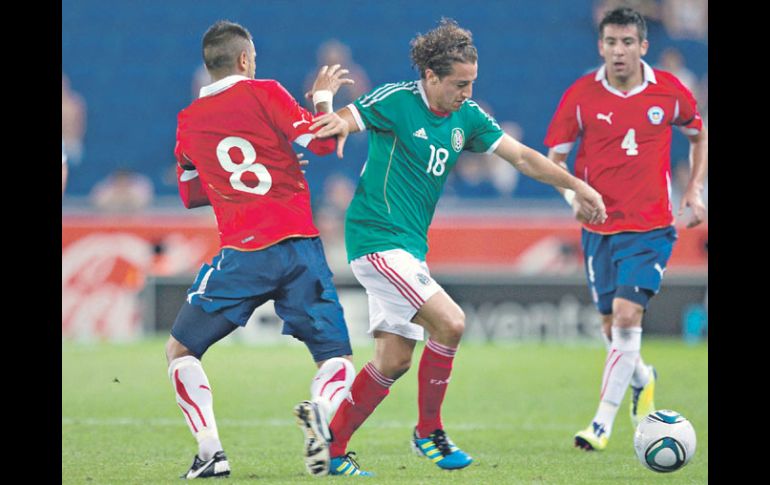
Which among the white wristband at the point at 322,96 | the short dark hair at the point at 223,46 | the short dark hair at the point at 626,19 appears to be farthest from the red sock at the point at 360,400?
the short dark hair at the point at 626,19

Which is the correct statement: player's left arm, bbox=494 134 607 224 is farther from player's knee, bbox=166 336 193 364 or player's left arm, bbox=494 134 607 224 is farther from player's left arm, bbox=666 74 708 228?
player's knee, bbox=166 336 193 364

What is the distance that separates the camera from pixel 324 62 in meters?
18.9

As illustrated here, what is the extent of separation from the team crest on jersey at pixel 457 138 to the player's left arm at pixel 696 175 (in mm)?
1988

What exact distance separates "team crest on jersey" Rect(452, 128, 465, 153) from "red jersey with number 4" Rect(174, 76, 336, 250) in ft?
2.83

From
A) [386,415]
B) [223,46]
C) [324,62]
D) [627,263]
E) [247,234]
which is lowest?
[386,415]

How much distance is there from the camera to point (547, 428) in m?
8.62

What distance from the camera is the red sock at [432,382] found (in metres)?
6.48

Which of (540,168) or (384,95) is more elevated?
(384,95)

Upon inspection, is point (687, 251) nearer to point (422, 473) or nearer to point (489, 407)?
point (489, 407)

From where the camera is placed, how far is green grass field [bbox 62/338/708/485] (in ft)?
21.2

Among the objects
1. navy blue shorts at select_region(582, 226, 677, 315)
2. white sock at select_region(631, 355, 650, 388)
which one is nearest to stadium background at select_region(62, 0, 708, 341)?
white sock at select_region(631, 355, 650, 388)

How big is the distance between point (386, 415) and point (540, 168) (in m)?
3.21

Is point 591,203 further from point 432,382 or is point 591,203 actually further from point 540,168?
point 432,382

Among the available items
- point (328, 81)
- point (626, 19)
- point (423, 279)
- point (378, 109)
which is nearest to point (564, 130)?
point (626, 19)
